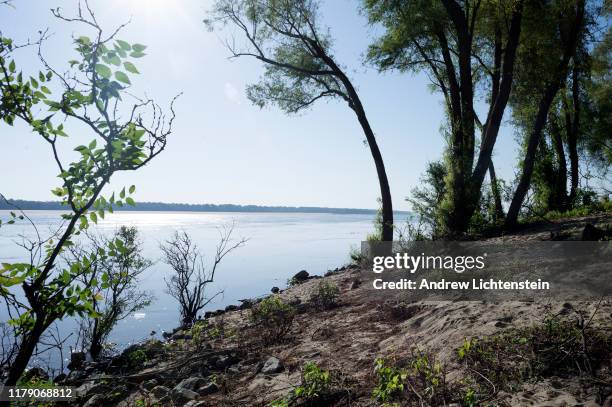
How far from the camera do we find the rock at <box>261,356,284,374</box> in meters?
5.58

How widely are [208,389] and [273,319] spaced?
2.87 metres

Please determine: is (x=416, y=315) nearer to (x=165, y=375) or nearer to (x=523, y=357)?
(x=523, y=357)

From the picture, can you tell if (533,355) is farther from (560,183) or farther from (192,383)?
(560,183)

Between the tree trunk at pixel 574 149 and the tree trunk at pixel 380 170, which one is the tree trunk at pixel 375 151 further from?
the tree trunk at pixel 574 149

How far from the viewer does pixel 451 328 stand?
214 inches

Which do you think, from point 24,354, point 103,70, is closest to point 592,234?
point 103,70

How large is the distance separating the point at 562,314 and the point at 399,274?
18.8 feet

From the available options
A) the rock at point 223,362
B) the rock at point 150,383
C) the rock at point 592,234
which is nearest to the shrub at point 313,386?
the rock at point 223,362

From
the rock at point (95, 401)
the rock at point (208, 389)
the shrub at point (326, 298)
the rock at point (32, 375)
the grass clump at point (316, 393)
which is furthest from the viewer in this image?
the shrub at point (326, 298)

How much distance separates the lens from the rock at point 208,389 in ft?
17.5

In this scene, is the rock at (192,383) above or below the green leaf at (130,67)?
below

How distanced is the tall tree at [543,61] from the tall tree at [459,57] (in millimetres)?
1074

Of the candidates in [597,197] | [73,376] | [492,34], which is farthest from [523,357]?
[597,197]

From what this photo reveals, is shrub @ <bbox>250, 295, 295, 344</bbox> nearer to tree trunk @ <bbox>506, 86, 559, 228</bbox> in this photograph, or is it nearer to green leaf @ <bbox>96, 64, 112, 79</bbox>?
green leaf @ <bbox>96, 64, 112, 79</bbox>
